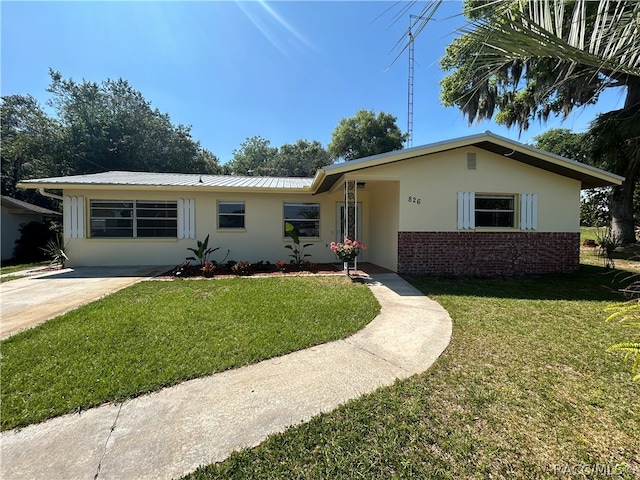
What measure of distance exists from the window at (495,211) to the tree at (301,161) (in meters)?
26.7

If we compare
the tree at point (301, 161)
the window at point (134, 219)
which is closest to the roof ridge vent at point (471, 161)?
the window at point (134, 219)

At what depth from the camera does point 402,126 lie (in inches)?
1166

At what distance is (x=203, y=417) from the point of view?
240 centimetres

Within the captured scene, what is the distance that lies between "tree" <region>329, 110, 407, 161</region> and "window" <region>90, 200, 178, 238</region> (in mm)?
21769

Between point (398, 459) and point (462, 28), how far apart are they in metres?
3.10

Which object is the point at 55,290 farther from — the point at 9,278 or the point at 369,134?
the point at 369,134

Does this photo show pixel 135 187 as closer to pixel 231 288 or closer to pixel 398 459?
pixel 231 288

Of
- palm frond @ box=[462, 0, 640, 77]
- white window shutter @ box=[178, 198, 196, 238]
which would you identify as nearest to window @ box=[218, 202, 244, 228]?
white window shutter @ box=[178, 198, 196, 238]

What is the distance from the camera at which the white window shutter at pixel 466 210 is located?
27.6 feet

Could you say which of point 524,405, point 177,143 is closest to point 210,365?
point 524,405

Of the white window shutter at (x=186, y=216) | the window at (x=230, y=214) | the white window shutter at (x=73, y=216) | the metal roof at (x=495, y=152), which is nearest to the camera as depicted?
the metal roof at (x=495, y=152)

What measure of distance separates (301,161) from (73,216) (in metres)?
27.7

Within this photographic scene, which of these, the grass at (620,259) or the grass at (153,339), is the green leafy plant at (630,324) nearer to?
the grass at (153,339)

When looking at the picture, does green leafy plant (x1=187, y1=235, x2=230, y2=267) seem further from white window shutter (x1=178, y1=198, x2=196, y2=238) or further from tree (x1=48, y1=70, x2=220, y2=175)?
tree (x1=48, y1=70, x2=220, y2=175)
